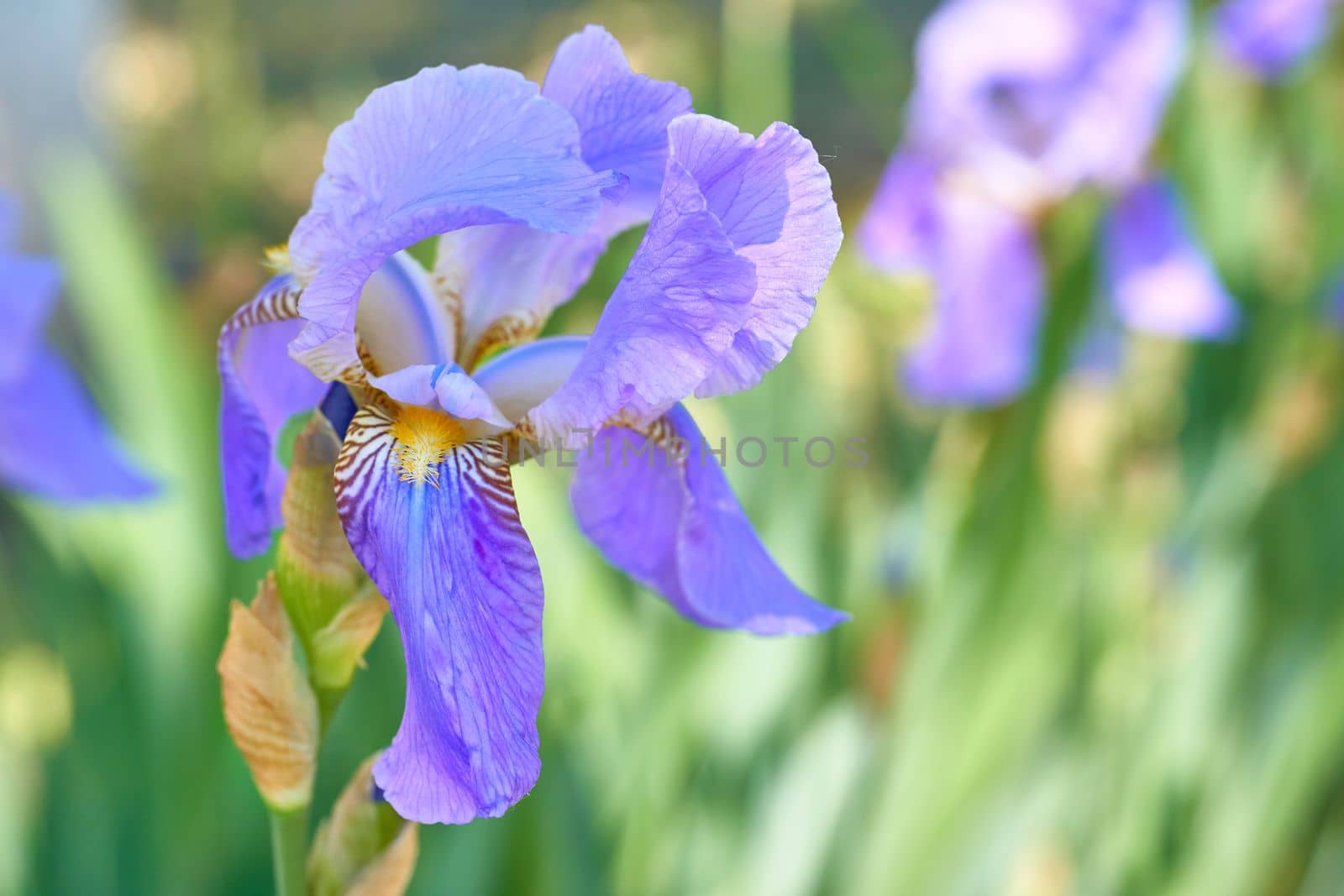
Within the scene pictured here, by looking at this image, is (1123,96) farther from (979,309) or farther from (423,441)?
(423,441)

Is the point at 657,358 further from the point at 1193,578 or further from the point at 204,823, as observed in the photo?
the point at 1193,578

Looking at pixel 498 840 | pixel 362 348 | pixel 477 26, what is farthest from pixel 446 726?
pixel 477 26

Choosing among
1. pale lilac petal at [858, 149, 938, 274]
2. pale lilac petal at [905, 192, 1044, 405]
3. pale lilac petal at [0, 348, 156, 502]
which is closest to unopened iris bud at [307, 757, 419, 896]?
pale lilac petal at [0, 348, 156, 502]

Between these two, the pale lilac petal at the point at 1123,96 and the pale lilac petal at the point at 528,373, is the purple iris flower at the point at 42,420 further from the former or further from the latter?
the pale lilac petal at the point at 1123,96

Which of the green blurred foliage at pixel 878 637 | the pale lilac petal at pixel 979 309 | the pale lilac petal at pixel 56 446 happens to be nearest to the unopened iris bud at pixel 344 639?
the green blurred foliage at pixel 878 637

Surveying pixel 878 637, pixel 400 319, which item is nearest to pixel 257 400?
pixel 400 319
